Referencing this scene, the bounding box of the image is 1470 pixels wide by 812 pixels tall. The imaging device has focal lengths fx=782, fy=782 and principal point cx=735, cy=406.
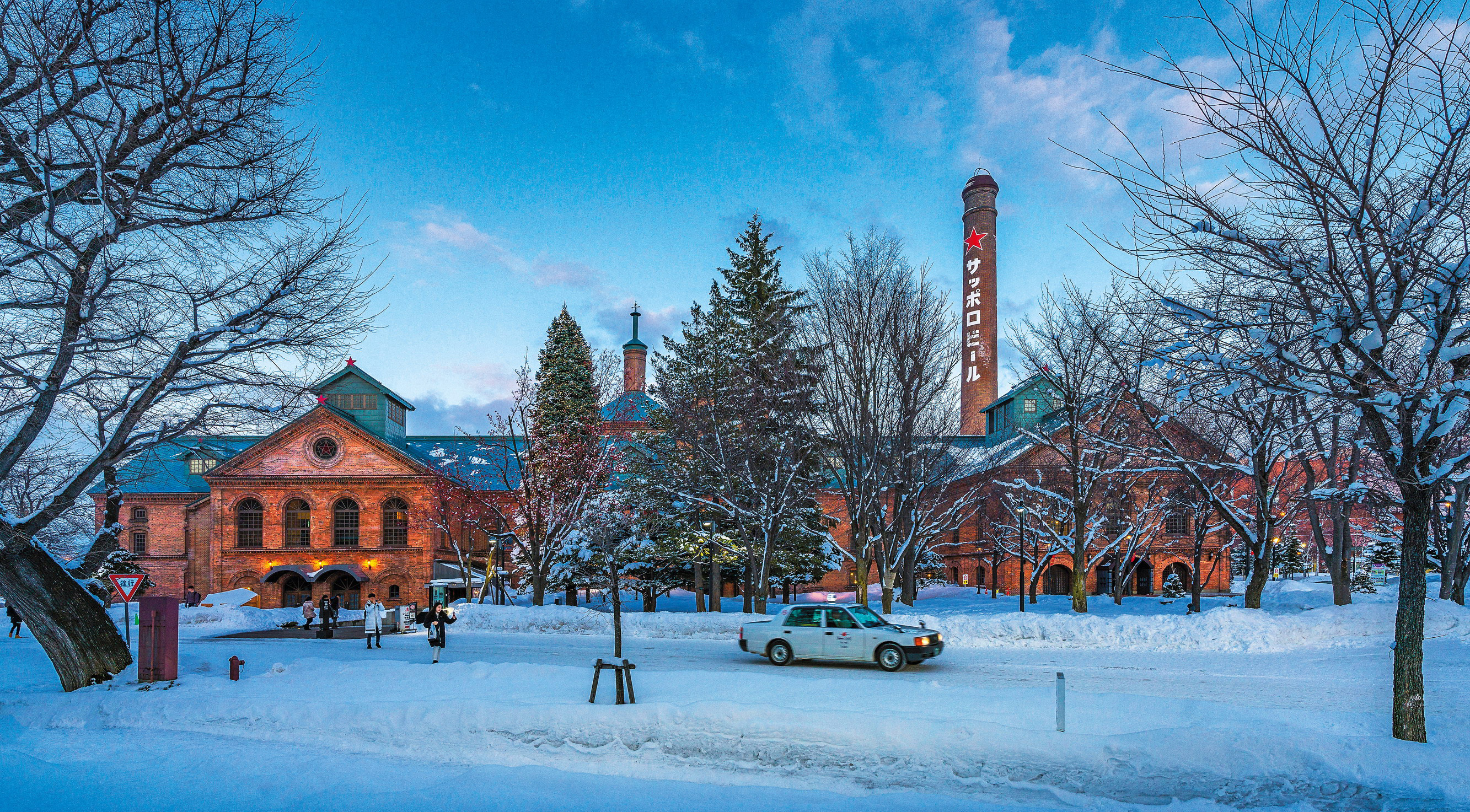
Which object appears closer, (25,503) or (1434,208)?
(1434,208)

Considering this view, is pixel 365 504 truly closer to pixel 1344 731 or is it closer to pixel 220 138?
pixel 220 138

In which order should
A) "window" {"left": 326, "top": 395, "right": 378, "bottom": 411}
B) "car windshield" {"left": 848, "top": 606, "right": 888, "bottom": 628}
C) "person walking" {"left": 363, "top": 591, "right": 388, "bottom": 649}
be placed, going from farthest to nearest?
1. "window" {"left": 326, "top": 395, "right": 378, "bottom": 411}
2. "person walking" {"left": 363, "top": 591, "right": 388, "bottom": 649}
3. "car windshield" {"left": 848, "top": 606, "right": 888, "bottom": 628}

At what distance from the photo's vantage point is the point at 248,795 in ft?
29.2

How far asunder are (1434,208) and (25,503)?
93.0 ft

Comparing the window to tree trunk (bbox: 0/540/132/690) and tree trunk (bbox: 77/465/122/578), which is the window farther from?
tree trunk (bbox: 0/540/132/690)

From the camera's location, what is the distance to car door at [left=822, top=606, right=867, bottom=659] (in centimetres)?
1697

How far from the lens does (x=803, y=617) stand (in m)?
17.7

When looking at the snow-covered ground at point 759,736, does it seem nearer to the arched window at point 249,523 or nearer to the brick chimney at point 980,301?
the arched window at point 249,523

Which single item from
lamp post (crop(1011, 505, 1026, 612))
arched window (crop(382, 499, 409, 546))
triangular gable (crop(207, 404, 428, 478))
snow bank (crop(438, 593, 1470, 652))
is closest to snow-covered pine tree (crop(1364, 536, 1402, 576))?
lamp post (crop(1011, 505, 1026, 612))

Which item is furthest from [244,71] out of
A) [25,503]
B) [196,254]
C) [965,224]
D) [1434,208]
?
[965,224]

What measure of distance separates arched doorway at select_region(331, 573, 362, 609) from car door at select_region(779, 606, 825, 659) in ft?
115

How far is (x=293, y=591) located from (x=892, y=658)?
4023 cm

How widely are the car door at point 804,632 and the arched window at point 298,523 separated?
3592 cm

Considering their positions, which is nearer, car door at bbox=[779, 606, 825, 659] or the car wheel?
the car wheel
